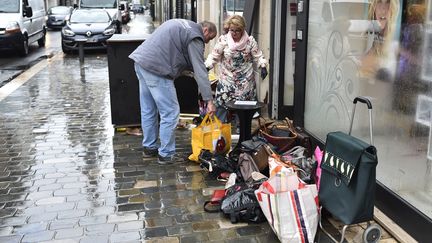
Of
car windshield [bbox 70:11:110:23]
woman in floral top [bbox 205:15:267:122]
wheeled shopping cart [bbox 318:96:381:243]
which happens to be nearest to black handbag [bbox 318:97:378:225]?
wheeled shopping cart [bbox 318:96:381:243]

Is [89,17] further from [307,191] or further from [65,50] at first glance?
[307,191]

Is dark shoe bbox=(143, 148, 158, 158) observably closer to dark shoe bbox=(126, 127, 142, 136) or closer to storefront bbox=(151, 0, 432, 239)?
dark shoe bbox=(126, 127, 142, 136)

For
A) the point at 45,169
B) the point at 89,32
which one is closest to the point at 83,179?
the point at 45,169

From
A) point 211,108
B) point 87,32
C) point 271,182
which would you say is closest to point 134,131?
point 211,108

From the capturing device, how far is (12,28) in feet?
46.9

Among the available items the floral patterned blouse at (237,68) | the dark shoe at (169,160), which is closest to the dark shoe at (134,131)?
the dark shoe at (169,160)

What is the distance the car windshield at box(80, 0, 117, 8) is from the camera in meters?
20.2

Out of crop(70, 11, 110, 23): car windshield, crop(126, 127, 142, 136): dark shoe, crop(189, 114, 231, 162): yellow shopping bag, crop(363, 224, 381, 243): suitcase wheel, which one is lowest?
crop(126, 127, 142, 136): dark shoe

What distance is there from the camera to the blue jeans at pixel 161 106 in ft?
17.1

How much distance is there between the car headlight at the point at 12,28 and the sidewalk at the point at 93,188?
7.13m

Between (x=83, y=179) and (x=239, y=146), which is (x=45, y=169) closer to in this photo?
(x=83, y=179)

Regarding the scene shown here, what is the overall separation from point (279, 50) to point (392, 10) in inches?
114

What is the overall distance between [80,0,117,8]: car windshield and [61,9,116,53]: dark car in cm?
332

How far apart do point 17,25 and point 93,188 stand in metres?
11.4
